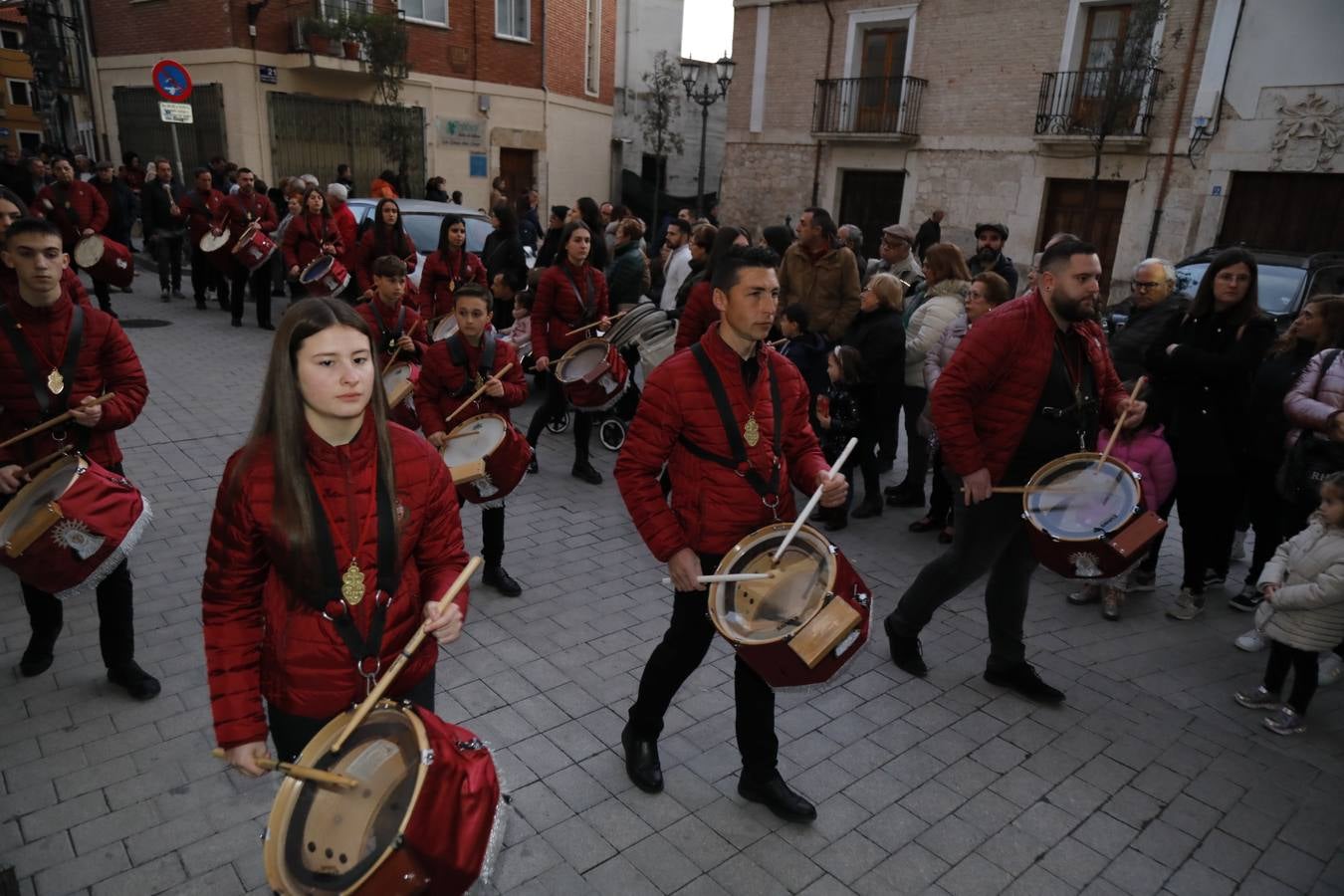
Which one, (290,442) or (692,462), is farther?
(692,462)

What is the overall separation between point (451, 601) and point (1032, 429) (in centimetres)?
278

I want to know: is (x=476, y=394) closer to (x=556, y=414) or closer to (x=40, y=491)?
(x=40, y=491)

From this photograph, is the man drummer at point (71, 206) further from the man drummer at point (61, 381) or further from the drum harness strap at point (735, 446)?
the drum harness strap at point (735, 446)

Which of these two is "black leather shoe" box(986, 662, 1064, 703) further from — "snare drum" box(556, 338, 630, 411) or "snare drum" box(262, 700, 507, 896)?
"snare drum" box(556, 338, 630, 411)

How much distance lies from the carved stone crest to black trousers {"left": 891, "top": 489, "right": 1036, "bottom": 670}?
15934mm

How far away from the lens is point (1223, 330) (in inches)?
192

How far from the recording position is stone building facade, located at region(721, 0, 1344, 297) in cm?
1590

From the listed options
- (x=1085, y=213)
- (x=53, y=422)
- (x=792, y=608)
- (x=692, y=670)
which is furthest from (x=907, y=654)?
(x=1085, y=213)

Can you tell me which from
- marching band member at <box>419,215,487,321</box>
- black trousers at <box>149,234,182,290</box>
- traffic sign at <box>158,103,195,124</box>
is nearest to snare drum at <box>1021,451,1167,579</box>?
marching band member at <box>419,215,487,321</box>

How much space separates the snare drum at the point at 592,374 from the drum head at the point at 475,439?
1.56 metres

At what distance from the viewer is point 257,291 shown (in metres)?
11.8

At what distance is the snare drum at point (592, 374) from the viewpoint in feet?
20.5

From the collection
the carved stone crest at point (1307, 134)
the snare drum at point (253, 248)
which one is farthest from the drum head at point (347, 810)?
the carved stone crest at point (1307, 134)

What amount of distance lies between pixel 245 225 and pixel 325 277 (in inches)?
113
